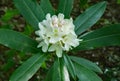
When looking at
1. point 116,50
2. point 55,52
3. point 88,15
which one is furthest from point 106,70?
point 55,52

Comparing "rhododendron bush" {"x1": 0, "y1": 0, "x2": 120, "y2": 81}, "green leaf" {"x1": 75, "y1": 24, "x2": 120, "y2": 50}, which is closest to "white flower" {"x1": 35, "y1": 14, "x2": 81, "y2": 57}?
"rhododendron bush" {"x1": 0, "y1": 0, "x2": 120, "y2": 81}

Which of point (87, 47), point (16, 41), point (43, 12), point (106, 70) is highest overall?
point (43, 12)

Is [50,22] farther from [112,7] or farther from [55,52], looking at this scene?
[112,7]

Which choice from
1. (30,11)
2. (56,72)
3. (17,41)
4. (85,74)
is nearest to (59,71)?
(56,72)

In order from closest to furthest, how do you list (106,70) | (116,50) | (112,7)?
(106,70) < (116,50) < (112,7)

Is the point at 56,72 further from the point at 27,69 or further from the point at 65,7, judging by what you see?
the point at 65,7

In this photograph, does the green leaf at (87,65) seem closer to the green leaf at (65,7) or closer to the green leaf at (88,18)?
the green leaf at (88,18)
